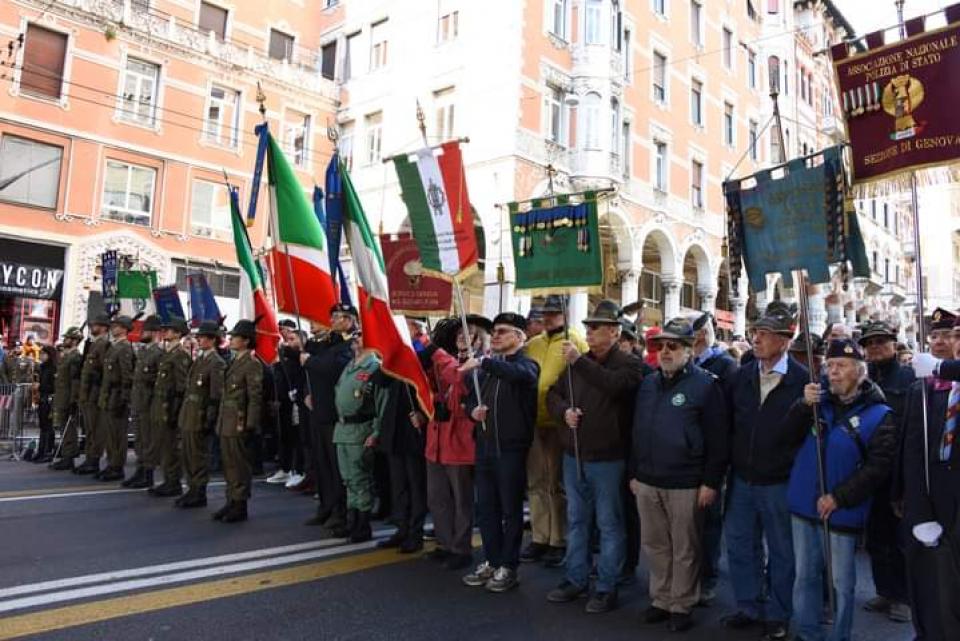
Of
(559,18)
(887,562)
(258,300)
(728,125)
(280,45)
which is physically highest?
(280,45)

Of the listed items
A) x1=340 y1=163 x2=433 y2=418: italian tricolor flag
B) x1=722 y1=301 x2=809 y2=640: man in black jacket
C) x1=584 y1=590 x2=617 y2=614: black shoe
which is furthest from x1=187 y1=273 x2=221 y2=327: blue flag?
x1=722 y1=301 x2=809 y2=640: man in black jacket

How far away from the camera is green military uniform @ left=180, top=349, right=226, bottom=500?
25.1 ft

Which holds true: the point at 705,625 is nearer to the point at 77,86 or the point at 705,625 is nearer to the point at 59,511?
the point at 59,511

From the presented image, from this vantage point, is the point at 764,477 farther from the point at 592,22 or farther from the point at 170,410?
the point at 592,22

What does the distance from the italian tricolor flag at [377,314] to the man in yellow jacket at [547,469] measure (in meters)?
0.99

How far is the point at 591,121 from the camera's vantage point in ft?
70.4

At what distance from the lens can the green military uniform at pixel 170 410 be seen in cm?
823

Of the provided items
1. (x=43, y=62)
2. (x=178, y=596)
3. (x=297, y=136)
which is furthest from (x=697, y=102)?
(x=178, y=596)

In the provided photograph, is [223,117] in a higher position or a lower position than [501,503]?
higher

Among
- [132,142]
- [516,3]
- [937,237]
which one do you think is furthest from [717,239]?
[937,237]

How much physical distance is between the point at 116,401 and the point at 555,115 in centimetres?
1609

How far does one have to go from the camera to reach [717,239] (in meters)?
27.9

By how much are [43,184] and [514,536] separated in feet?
66.8

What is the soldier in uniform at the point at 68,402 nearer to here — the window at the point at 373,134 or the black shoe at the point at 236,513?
the black shoe at the point at 236,513
